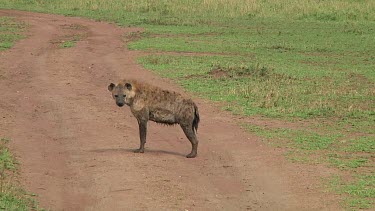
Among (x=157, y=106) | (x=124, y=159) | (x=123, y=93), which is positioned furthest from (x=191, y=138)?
(x=123, y=93)

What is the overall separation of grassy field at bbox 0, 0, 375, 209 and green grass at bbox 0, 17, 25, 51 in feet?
8.20

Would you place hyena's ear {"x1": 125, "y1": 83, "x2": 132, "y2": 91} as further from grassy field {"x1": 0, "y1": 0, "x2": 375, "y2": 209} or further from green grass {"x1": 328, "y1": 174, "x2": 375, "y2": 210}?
green grass {"x1": 328, "y1": 174, "x2": 375, "y2": 210}

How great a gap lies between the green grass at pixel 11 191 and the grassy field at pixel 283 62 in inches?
115

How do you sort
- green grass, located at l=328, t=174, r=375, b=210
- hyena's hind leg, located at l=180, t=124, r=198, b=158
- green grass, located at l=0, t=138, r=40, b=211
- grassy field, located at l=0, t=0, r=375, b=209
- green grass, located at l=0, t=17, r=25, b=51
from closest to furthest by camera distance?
1. green grass, located at l=0, t=138, r=40, b=211
2. green grass, located at l=328, t=174, r=375, b=210
3. hyena's hind leg, located at l=180, t=124, r=198, b=158
4. grassy field, located at l=0, t=0, r=375, b=209
5. green grass, located at l=0, t=17, r=25, b=51

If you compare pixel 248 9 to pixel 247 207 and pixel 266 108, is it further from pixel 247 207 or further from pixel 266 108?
pixel 247 207

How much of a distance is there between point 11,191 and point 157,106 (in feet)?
8.37

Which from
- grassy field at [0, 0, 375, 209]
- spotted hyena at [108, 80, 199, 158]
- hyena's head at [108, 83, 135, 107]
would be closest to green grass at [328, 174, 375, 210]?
grassy field at [0, 0, 375, 209]

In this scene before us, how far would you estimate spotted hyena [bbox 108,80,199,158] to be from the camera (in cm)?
1082

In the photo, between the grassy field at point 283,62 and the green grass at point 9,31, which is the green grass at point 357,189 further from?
the green grass at point 9,31

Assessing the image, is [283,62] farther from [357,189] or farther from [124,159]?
[357,189]

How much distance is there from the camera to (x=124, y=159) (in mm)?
10586

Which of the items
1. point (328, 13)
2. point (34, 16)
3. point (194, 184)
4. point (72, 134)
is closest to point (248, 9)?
point (328, 13)

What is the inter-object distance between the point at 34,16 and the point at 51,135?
15.5 metres

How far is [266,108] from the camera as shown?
1420 centimetres
